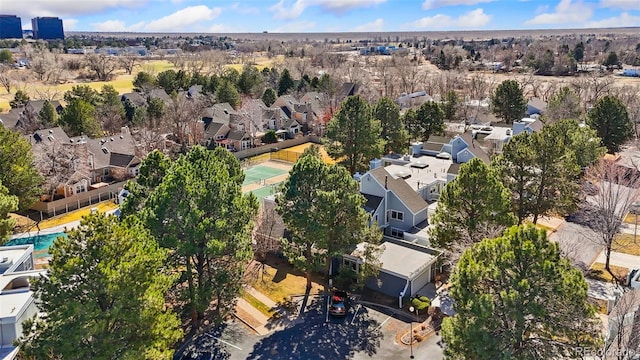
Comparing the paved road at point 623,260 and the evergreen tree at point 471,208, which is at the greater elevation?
the evergreen tree at point 471,208

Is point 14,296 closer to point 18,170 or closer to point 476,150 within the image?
point 18,170

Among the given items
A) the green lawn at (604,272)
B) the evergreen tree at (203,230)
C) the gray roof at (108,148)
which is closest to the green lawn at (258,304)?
the evergreen tree at (203,230)

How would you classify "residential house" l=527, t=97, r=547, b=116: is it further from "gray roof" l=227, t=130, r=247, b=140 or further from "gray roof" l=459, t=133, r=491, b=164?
"gray roof" l=227, t=130, r=247, b=140

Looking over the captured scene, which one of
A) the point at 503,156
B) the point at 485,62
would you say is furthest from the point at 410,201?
the point at 485,62

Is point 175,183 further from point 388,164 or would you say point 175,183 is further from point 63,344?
point 388,164

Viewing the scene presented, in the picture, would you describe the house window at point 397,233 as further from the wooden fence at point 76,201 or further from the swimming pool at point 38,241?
the wooden fence at point 76,201
